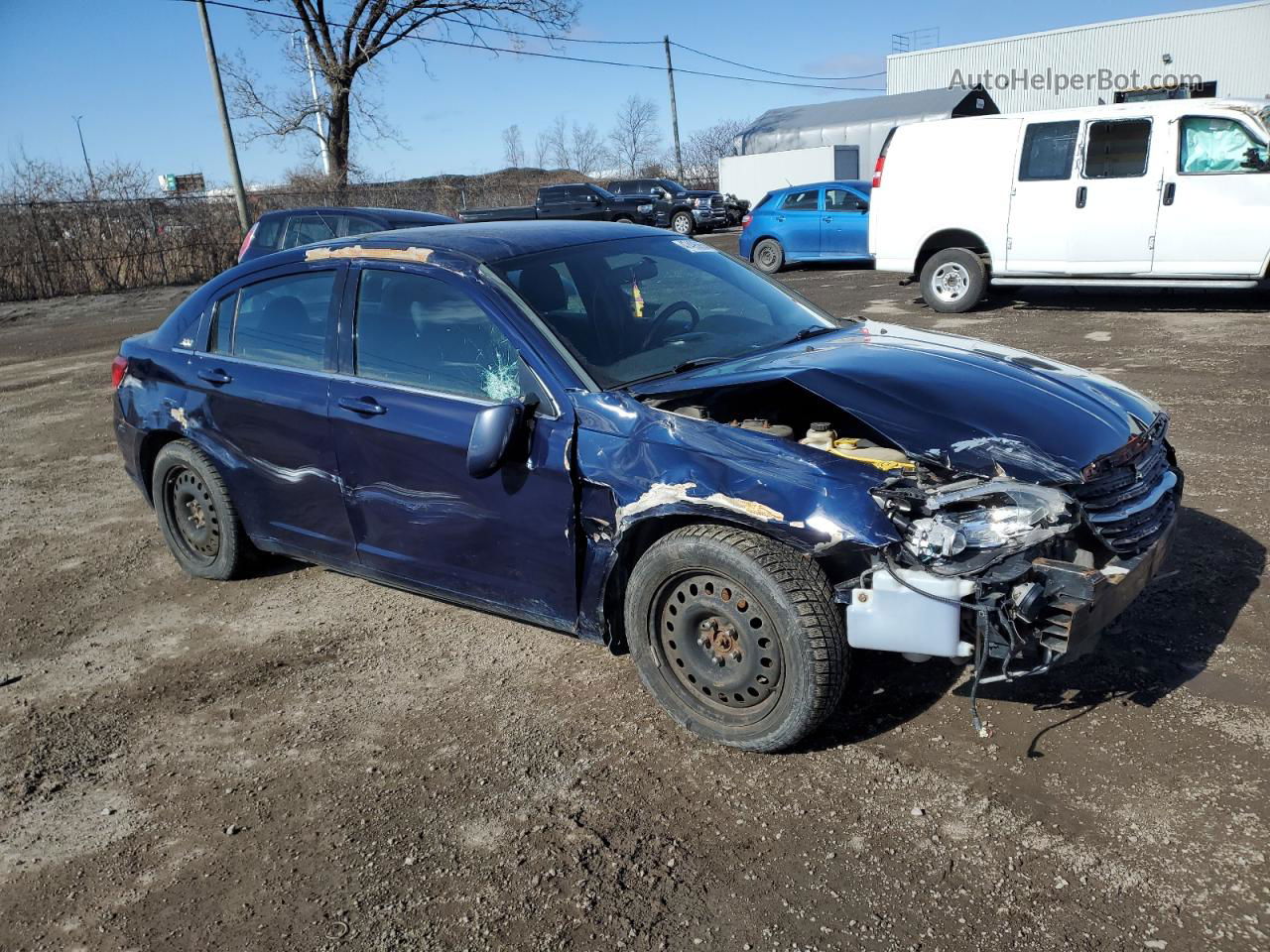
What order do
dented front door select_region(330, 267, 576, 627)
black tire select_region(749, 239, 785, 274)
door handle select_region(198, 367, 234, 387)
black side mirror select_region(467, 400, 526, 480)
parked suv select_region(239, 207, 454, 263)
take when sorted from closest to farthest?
1. black side mirror select_region(467, 400, 526, 480)
2. dented front door select_region(330, 267, 576, 627)
3. door handle select_region(198, 367, 234, 387)
4. parked suv select_region(239, 207, 454, 263)
5. black tire select_region(749, 239, 785, 274)

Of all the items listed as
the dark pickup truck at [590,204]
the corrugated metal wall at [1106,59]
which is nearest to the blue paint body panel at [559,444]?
the dark pickup truck at [590,204]

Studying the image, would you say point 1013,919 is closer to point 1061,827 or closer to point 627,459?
point 1061,827

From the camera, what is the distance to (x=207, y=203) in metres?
24.0

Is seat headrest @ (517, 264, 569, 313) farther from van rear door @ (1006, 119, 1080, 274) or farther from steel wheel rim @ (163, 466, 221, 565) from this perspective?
van rear door @ (1006, 119, 1080, 274)

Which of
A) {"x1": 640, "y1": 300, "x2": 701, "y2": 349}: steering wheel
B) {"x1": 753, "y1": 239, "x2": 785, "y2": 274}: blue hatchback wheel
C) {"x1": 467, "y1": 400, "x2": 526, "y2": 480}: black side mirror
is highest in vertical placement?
{"x1": 640, "y1": 300, "x2": 701, "y2": 349}: steering wheel

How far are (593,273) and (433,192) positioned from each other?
1236 inches

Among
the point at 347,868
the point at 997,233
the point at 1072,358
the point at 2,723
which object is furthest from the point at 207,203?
the point at 347,868

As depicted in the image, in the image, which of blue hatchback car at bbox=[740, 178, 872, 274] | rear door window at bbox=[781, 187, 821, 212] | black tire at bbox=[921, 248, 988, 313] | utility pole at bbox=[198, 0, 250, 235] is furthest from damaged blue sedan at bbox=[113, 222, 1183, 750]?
utility pole at bbox=[198, 0, 250, 235]

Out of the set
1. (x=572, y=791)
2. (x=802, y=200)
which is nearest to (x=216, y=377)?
(x=572, y=791)

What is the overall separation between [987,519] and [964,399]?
58cm

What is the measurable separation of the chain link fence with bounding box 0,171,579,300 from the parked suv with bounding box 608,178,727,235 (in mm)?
A: 11293

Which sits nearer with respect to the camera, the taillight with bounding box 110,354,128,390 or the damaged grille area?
the damaged grille area

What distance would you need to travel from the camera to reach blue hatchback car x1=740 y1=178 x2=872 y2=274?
58.9 ft

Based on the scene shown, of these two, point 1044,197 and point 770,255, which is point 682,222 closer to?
point 770,255
